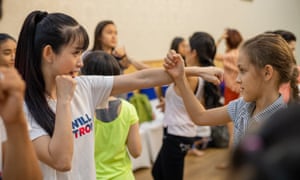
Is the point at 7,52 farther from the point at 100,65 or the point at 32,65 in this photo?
the point at 32,65

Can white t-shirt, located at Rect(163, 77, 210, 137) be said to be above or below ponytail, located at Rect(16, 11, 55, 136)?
below

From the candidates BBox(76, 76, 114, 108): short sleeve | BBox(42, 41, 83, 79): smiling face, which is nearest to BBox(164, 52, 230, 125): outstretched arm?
BBox(76, 76, 114, 108): short sleeve

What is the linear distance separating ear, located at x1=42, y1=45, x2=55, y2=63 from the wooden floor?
2643mm

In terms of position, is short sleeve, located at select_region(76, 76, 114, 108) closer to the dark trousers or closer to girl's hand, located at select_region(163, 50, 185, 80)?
girl's hand, located at select_region(163, 50, 185, 80)

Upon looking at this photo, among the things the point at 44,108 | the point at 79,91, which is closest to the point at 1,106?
the point at 44,108

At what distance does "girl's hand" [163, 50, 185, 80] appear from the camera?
1.48 meters

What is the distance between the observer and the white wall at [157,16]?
3.58 metres

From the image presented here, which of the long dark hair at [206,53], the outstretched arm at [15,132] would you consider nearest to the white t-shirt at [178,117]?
the long dark hair at [206,53]

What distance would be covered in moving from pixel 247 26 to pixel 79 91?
650 centimetres

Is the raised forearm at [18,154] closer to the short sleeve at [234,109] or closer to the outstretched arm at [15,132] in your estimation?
the outstretched arm at [15,132]

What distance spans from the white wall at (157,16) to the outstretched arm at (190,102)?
2.29 meters

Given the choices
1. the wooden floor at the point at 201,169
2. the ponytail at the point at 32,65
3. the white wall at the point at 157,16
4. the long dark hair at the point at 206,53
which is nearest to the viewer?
the ponytail at the point at 32,65

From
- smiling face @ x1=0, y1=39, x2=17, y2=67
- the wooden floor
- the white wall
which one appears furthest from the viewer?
the wooden floor

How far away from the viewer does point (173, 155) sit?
270 centimetres
